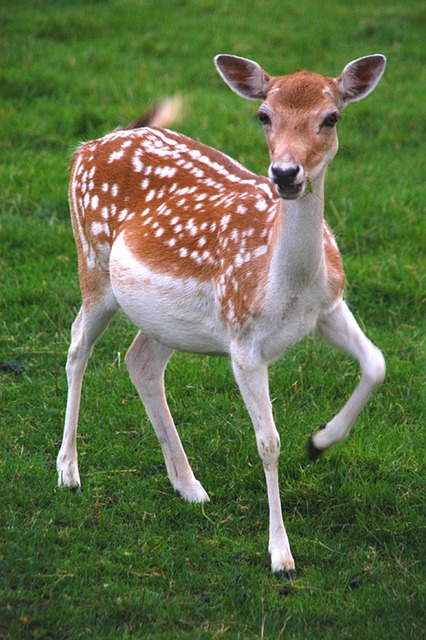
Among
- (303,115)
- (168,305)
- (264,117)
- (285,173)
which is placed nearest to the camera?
(285,173)

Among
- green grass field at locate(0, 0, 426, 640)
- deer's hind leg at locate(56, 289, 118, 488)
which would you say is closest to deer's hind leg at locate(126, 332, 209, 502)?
green grass field at locate(0, 0, 426, 640)

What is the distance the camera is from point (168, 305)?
15.9 ft

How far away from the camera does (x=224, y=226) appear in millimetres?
4770

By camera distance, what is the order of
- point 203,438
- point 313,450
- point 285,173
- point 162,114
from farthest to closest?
point 162,114 < point 203,438 < point 313,450 < point 285,173

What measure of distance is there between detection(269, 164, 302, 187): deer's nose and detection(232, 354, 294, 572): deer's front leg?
933 mm

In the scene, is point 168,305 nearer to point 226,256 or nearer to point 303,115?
point 226,256

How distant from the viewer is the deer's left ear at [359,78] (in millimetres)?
4297

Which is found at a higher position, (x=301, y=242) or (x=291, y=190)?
(x=291, y=190)

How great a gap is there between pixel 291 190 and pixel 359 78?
2.48 feet

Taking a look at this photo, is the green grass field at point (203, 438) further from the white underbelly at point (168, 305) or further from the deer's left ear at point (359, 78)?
the deer's left ear at point (359, 78)

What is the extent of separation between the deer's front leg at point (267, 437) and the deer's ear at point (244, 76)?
1.13 metres

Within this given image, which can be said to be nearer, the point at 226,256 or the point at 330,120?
the point at 330,120

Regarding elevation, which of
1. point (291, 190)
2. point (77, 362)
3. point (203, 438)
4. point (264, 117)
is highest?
point (264, 117)

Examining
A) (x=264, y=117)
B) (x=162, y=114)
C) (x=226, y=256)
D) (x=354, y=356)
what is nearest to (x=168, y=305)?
(x=226, y=256)
